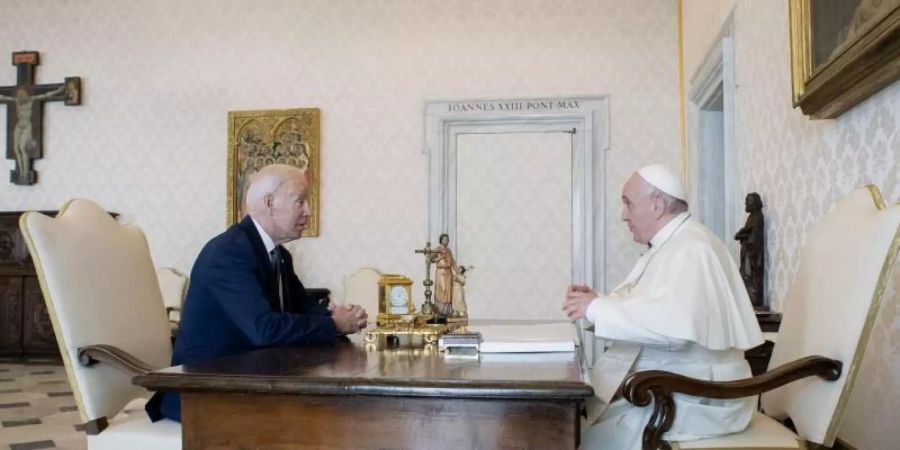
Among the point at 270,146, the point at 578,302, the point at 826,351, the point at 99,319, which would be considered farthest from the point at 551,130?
the point at 826,351

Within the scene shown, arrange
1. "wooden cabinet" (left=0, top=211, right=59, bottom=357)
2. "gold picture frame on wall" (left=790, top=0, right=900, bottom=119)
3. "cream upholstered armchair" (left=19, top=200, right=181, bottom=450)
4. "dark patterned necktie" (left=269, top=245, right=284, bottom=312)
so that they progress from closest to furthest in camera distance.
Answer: "gold picture frame on wall" (left=790, top=0, right=900, bottom=119) → "cream upholstered armchair" (left=19, top=200, right=181, bottom=450) → "dark patterned necktie" (left=269, top=245, right=284, bottom=312) → "wooden cabinet" (left=0, top=211, right=59, bottom=357)

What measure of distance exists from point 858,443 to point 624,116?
5315 millimetres

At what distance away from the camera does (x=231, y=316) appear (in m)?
2.78

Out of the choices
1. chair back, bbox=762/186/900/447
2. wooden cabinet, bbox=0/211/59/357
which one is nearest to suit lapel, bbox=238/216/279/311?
chair back, bbox=762/186/900/447

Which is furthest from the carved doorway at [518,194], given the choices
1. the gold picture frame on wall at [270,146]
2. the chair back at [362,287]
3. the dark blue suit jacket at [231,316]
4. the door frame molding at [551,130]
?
the dark blue suit jacket at [231,316]

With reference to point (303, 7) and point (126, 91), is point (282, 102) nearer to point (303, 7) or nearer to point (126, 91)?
point (303, 7)

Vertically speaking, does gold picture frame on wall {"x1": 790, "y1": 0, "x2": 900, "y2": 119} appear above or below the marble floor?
above

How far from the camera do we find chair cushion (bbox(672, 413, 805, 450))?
2400mm

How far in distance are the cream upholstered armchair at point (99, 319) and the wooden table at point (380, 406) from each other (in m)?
0.58

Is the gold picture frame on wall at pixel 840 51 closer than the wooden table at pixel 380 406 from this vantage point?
No

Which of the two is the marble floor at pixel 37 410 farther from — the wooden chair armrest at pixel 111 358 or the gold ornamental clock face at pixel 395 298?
the gold ornamental clock face at pixel 395 298

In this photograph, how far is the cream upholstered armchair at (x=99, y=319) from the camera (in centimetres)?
268

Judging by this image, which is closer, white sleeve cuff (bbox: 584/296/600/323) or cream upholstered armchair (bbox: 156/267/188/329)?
white sleeve cuff (bbox: 584/296/600/323)

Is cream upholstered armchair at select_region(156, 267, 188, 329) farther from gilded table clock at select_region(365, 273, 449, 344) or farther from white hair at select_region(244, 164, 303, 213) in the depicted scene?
gilded table clock at select_region(365, 273, 449, 344)
